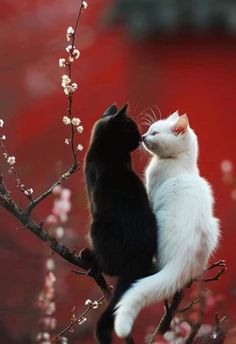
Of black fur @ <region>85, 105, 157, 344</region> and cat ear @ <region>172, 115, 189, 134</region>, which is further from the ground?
cat ear @ <region>172, 115, 189, 134</region>

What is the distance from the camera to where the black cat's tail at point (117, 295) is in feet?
7.32

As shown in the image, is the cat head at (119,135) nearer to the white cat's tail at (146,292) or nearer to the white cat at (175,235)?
the white cat at (175,235)

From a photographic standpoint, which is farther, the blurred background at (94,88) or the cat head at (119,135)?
the blurred background at (94,88)

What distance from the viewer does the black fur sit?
90.7 inches

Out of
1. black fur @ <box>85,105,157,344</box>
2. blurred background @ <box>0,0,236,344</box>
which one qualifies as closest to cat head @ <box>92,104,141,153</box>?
black fur @ <box>85,105,157,344</box>

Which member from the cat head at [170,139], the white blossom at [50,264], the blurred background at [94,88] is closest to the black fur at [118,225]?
the cat head at [170,139]

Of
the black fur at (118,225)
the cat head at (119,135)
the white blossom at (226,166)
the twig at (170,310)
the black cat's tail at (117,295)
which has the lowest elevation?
the white blossom at (226,166)

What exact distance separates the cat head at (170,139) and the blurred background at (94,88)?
186 centimetres

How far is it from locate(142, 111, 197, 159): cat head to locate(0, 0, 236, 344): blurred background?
6.09ft

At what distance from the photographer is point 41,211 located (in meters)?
4.57

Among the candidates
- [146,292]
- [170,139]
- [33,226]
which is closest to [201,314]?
[146,292]

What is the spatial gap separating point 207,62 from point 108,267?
2527 millimetres

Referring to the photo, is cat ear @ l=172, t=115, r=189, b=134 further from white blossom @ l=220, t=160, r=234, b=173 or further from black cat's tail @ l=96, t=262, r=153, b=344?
white blossom @ l=220, t=160, r=234, b=173

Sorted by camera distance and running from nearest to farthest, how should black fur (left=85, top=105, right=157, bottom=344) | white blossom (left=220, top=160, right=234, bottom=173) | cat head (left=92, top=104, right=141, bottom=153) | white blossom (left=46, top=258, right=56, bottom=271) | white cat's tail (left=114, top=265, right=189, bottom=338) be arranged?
1. white cat's tail (left=114, top=265, right=189, bottom=338)
2. black fur (left=85, top=105, right=157, bottom=344)
3. cat head (left=92, top=104, right=141, bottom=153)
4. white blossom (left=46, top=258, right=56, bottom=271)
5. white blossom (left=220, top=160, right=234, bottom=173)
